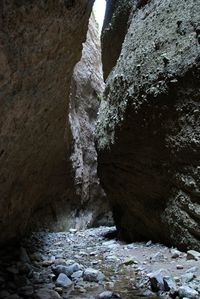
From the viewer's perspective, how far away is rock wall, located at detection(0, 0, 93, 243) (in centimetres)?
237

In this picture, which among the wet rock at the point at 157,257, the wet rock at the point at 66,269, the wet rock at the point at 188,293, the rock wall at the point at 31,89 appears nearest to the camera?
the rock wall at the point at 31,89

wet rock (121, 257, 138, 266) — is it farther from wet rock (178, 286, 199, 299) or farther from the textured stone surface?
the textured stone surface

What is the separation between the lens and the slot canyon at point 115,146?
9.17ft

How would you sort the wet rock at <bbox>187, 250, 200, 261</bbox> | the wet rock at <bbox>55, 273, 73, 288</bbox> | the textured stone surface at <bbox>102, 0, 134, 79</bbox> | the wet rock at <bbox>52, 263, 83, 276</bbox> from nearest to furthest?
the wet rock at <bbox>55, 273, 73, 288</bbox>, the wet rock at <bbox>52, 263, 83, 276</bbox>, the wet rock at <bbox>187, 250, 200, 261</bbox>, the textured stone surface at <bbox>102, 0, 134, 79</bbox>

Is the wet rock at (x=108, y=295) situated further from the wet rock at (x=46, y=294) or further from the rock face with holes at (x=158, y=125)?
the rock face with holes at (x=158, y=125)

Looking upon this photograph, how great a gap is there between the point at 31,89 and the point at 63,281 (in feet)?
5.70

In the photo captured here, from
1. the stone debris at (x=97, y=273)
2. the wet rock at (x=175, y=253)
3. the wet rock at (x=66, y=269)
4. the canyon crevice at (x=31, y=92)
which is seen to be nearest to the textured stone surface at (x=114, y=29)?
the canyon crevice at (x=31, y=92)

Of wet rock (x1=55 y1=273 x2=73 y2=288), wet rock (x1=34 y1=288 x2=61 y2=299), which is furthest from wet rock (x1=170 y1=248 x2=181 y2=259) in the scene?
wet rock (x1=34 y1=288 x2=61 y2=299)

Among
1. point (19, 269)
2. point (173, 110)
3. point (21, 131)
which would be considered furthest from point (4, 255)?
point (173, 110)

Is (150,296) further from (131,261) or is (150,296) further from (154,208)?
(154,208)

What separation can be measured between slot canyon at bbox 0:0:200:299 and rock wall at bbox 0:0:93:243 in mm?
12

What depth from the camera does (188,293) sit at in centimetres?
265

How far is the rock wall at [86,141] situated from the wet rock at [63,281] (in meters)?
4.88

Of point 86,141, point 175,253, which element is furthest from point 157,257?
point 86,141
